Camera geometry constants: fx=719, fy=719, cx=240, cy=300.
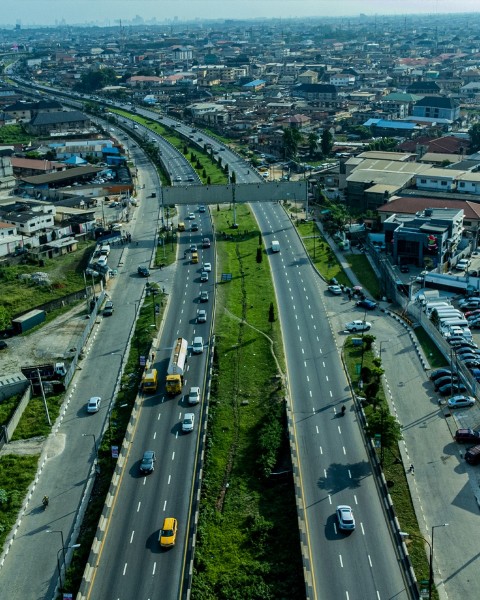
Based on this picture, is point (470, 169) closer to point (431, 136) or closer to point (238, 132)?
point (431, 136)

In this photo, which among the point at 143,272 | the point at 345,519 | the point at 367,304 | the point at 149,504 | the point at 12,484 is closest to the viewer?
the point at 345,519

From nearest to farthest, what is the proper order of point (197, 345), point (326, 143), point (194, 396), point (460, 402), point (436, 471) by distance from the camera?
point (436, 471) < point (460, 402) < point (194, 396) < point (197, 345) < point (326, 143)

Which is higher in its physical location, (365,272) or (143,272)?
(143,272)

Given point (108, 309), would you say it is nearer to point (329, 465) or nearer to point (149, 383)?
point (149, 383)

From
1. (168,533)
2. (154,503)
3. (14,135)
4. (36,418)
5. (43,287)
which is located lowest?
(36,418)

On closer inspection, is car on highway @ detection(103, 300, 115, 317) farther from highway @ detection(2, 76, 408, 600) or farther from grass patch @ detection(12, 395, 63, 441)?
grass patch @ detection(12, 395, 63, 441)

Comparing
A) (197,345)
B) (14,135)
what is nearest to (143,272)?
(197,345)

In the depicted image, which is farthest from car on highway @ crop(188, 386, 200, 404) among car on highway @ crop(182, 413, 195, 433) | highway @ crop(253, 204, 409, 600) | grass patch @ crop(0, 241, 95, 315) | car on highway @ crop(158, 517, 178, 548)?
grass patch @ crop(0, 241, 95, 315)
